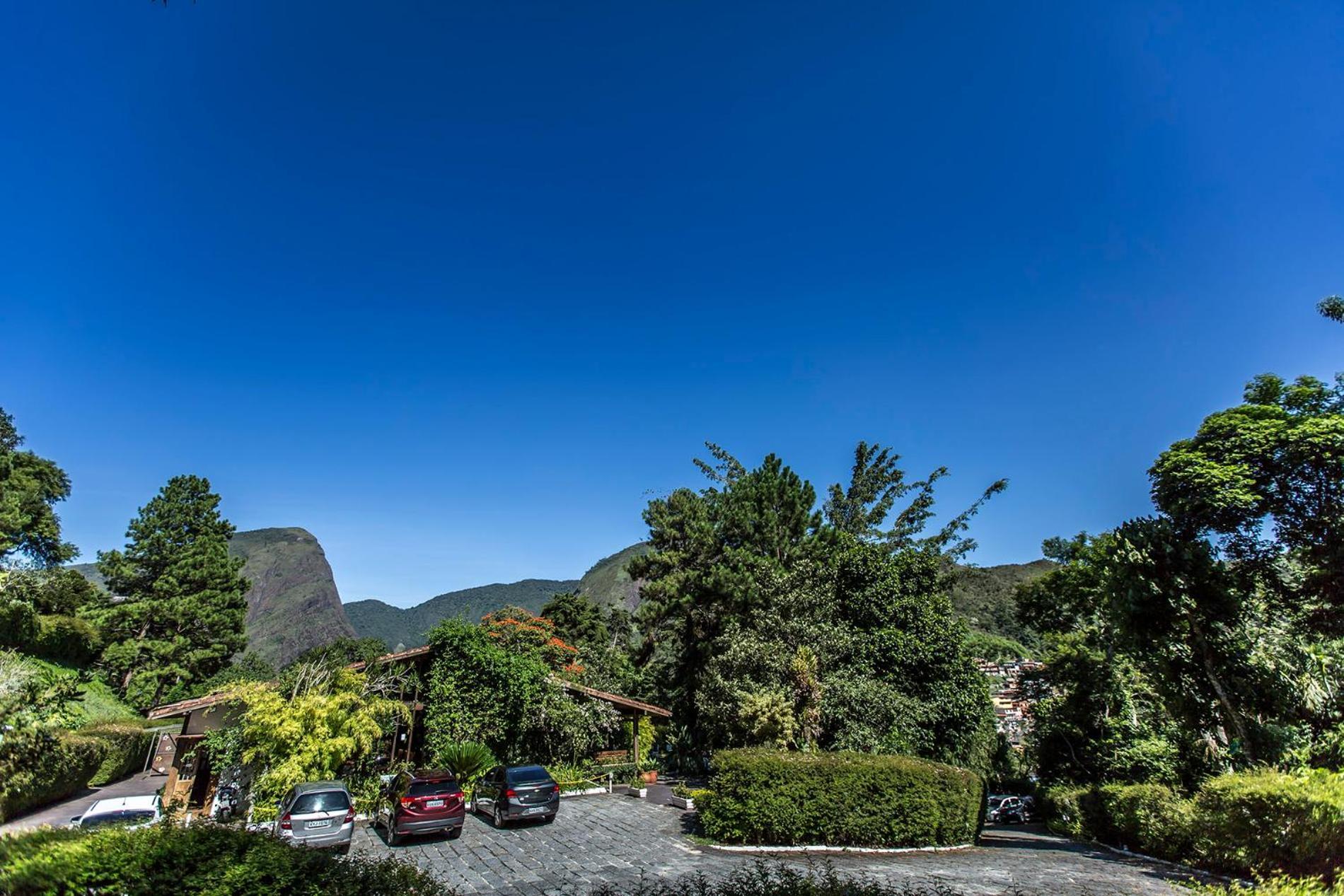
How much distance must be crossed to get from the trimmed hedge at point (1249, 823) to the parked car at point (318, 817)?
16.8 metres

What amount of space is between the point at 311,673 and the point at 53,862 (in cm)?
1291

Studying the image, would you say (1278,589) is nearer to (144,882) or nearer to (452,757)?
(144,882)

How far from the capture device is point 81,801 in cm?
2345

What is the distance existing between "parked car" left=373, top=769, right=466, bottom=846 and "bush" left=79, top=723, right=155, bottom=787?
2093 cm

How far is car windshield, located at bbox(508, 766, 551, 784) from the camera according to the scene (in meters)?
16.4

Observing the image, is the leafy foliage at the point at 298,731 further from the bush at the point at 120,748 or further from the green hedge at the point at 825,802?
the bush at the point at 120,748

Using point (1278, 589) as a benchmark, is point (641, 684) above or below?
below

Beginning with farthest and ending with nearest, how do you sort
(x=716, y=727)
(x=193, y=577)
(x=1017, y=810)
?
(x=193, y=577) → (x=1017, y=810) → (x=716, y=727)

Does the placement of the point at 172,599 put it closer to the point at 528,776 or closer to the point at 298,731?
the point at 298,731

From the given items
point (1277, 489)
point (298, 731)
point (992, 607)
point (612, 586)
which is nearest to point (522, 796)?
point (298, 731)

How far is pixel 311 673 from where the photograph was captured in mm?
17938

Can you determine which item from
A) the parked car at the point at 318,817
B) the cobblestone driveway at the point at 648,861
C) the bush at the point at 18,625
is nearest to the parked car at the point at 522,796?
the cobblestone driveway at the point at 648,861

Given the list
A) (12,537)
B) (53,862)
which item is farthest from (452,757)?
(12,537)

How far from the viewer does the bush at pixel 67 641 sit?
37000 millimetres
